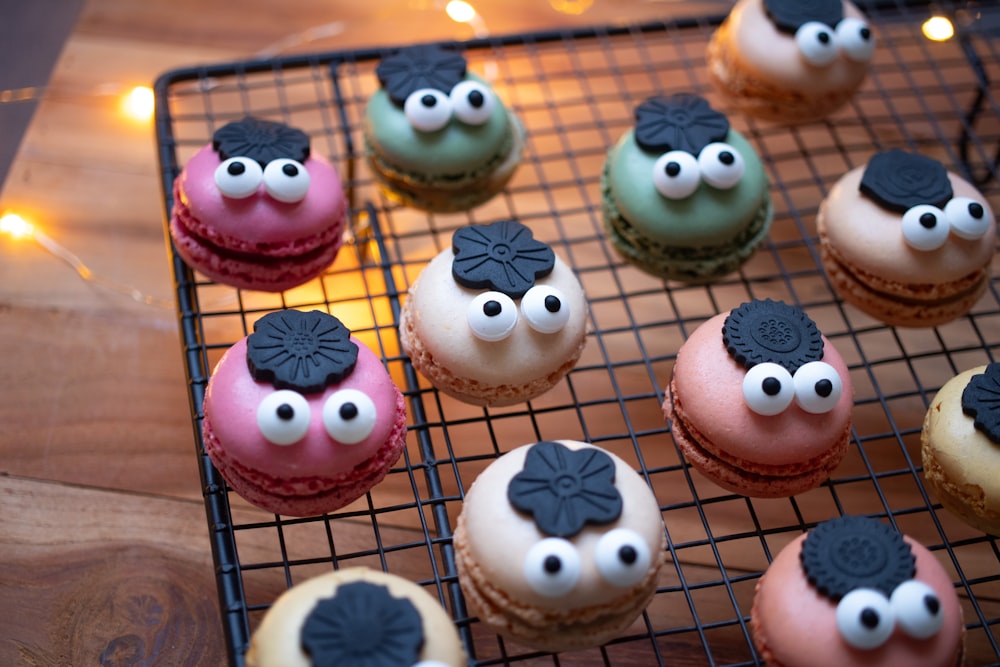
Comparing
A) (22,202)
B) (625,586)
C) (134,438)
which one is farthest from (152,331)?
(625,586)

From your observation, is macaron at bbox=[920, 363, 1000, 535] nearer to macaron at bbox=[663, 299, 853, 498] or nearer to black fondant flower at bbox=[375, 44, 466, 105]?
macaron at bbox=[663, 299, 853, 498]

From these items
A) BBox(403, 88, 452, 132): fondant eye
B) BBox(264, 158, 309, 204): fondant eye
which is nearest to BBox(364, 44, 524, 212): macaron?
BBox(403, 88, 452, 132): fondant eye

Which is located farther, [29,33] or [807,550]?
[29,33]

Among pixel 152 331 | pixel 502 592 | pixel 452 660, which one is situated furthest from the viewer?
pixel 152 331

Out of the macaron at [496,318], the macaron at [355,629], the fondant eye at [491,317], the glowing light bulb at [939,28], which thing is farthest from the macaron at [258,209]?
the glowing light bulb at [939,28]

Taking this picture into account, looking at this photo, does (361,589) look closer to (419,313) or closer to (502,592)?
(502,592)

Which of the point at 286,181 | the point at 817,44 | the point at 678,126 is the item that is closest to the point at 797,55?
the point at 817,44
